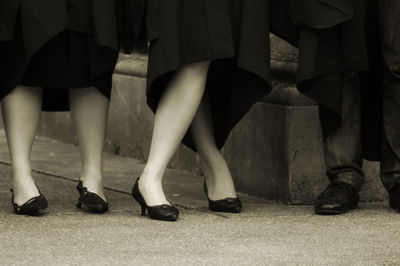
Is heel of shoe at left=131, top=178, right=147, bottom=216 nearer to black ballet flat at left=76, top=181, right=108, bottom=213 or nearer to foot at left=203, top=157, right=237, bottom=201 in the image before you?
black ballet flat at left=76, top=181, right=108, bottom=213

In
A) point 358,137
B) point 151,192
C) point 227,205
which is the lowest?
point 227,205

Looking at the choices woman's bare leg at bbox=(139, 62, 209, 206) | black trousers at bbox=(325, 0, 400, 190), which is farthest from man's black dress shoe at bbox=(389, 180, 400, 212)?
woman's bare leg at bbox=(139, 62, 209, 206)

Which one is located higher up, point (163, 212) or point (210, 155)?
point (210, 155)

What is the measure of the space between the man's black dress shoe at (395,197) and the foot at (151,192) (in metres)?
1.02

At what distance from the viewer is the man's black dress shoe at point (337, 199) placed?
5352 mm

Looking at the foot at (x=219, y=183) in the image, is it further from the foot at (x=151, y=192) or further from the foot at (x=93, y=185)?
the foot at (x=93, y=185)

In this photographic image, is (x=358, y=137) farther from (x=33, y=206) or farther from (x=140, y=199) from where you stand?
(x=33, y=206)

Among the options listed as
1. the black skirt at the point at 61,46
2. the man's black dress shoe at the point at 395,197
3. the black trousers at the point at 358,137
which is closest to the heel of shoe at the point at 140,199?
the black skirt at the point at 61,46

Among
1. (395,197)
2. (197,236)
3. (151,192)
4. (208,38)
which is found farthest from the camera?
(395,197)

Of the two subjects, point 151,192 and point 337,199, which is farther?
point 337,199

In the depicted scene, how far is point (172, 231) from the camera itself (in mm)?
4902

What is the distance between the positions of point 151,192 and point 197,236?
0.48 m

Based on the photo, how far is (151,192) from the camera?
5203mm

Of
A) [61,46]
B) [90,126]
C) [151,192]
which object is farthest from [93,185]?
[61,46]
